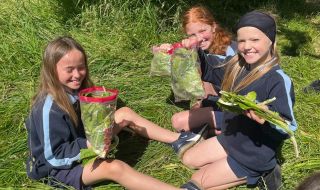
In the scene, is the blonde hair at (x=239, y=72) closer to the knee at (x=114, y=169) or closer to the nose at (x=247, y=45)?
the nose at (x=247, y=45)

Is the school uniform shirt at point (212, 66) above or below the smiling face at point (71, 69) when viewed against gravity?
below

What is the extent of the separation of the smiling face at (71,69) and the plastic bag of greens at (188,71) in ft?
2.12

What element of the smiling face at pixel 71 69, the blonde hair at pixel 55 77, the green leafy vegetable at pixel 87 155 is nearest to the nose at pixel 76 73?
the smiling face at pixel 71 69

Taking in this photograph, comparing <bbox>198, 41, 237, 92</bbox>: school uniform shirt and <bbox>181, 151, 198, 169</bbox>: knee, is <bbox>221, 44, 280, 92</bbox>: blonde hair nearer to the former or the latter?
<bbox>198, 41, 237, 92</bbox>: school uniform shirt

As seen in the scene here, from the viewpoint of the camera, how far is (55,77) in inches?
116

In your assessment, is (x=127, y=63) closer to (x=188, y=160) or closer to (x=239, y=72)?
(x=188, y=160)

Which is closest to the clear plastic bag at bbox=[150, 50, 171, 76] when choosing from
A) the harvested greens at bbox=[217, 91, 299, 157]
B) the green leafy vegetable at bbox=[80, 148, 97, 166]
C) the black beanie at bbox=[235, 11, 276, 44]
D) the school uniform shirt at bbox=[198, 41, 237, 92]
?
the school uniform shirt at bbox=[198, 41, 237, 92]

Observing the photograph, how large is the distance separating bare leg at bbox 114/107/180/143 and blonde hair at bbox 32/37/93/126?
0.57m

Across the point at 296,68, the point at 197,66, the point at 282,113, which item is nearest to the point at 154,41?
the point at 296,68

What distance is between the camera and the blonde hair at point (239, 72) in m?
2.79

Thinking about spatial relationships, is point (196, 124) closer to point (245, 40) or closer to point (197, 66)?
point (197, 66)

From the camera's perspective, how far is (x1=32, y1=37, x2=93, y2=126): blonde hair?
9.39 feet

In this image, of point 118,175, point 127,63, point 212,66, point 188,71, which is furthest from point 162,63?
point 127,63

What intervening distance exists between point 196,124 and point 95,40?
175 centimetres
